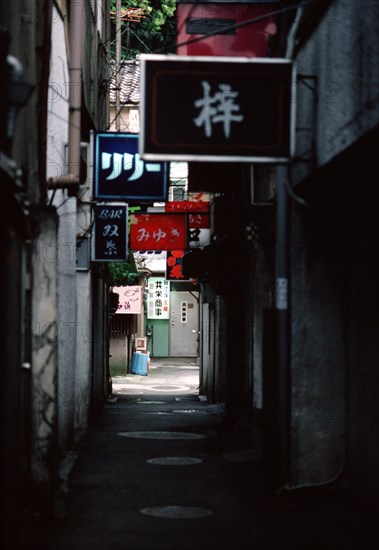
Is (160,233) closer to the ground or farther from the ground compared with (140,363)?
farther from the ground

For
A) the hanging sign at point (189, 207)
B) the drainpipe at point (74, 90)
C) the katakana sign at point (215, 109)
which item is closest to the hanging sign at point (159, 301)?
the hanging sign at point (189, 207)

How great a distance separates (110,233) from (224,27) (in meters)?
9.08

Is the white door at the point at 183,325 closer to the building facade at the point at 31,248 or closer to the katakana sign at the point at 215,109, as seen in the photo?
the building facade at the point at 31,248

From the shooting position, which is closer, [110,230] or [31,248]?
[31,248]

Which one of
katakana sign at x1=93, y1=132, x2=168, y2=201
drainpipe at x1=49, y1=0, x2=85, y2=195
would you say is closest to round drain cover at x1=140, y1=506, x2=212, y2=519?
drainpipe at x1=49, y1=0, x2=85, y2=195

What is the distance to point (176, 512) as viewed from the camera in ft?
35.8

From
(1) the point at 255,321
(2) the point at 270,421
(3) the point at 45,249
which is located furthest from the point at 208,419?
(3) the point at 45,249

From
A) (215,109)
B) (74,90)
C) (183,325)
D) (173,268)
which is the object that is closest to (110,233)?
(74,90)

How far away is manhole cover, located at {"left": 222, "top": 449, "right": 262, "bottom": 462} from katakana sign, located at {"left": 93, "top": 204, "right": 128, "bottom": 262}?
7.10 meters

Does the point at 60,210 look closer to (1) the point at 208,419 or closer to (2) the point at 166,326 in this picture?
(1) the point at 208,419

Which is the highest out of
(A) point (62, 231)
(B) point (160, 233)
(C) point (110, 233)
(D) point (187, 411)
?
Result: (B) point (160, 233)

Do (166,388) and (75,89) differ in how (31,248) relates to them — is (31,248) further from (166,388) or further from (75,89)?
(166,388)

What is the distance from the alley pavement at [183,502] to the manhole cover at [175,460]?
2 cm

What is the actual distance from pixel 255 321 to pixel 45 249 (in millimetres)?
7809
